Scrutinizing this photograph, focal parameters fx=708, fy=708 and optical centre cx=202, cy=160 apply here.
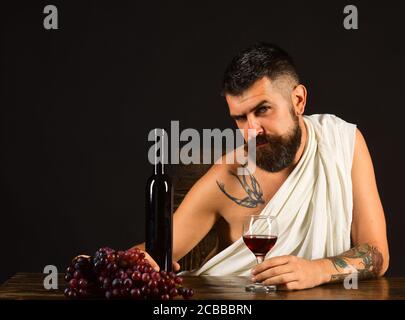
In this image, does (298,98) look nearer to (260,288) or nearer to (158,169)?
(158,169)

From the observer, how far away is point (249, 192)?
332 centimetres

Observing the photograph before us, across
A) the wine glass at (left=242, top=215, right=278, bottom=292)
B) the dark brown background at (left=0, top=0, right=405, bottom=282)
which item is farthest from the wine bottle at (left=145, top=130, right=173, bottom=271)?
the dark brown background at (left=0, top=0, right=405, bottom=282)

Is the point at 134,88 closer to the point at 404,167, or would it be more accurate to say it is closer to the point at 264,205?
the point at 264,205

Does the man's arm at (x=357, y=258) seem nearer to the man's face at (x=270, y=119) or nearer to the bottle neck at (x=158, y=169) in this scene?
the man's face at (x=270, y=119)

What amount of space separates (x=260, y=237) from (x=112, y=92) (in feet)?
6.38

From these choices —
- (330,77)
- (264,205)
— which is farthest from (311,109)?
(264,205)

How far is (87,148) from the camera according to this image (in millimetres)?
3809

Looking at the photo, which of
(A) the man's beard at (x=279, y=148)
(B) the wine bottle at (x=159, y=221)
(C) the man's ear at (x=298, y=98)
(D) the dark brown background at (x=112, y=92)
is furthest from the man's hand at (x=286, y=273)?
(D) the dark brown background at (x=112, y=92)

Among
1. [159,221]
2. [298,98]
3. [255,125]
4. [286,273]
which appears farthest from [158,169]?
[298,98]

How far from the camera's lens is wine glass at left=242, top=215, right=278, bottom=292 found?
207 centimetres

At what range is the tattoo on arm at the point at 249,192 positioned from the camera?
10.8 feet

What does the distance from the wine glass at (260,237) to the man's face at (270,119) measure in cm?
112
